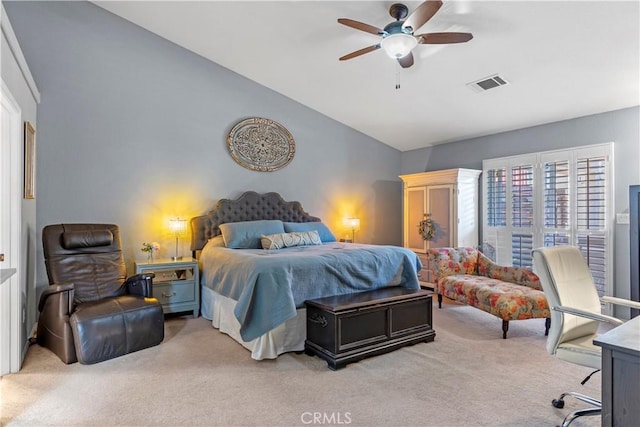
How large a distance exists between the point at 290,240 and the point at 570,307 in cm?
312

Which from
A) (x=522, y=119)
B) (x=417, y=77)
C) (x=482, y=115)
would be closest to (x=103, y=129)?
(x=417, y=77)

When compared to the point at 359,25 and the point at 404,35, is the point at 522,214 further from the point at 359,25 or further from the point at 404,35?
the point at 359,25

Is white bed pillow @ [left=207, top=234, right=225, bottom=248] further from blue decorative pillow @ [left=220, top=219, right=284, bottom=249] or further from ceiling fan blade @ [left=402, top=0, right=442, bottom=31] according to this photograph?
ceiling fan blade @ [left=402, top=0, right=442, bottom=31]

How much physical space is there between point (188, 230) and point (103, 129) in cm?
157

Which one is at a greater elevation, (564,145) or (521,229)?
(564,145)

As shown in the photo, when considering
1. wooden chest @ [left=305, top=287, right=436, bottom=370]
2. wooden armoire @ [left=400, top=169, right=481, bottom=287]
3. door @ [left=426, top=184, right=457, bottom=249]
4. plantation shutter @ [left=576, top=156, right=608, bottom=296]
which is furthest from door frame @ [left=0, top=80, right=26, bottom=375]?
plantation shutter @ [left=576, top=156, right=608, bottom=296]

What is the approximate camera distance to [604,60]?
3.47m

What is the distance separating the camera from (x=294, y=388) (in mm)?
2650

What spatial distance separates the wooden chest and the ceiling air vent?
97.4 inches

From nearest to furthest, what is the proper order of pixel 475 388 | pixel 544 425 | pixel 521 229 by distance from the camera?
1. pixel 544 425
2. pixel 475 388
3. pixel 521 229

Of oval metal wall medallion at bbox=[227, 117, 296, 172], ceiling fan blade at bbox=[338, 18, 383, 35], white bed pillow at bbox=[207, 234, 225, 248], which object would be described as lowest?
white bed pillow at bbox=[207, 234, 225, 248]

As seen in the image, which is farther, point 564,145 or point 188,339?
point 564,145

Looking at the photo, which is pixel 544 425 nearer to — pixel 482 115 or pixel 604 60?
pixel 604 60

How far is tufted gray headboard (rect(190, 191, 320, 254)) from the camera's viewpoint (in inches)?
193
